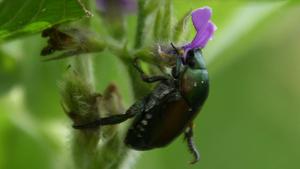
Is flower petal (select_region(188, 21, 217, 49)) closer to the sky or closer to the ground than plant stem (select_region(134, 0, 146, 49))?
closer to the sky

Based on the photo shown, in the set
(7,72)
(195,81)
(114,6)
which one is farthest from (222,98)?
(195,81)

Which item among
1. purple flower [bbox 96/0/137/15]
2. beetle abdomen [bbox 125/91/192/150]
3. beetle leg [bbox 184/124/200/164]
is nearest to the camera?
Result: beetle abdomen [bbox 125/91/192/150]

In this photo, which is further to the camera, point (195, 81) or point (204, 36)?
point (195, 81)

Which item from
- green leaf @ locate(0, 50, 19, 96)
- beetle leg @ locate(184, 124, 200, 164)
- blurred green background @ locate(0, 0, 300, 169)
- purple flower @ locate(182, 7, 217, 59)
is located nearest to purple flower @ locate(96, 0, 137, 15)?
blurred green background @ locate(0, 0, 300, 169)

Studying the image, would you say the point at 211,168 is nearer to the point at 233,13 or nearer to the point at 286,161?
the point at 286,161

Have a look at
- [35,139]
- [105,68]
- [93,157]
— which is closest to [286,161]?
[105,68]

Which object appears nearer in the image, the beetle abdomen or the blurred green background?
the beetle abdomen

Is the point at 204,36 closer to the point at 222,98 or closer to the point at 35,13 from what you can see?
the point at 35,13

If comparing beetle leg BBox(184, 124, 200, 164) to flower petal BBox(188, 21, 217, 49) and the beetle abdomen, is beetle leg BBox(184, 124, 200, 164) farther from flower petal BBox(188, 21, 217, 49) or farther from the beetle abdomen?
flower petal BBox(188, 21, 217, 49)
